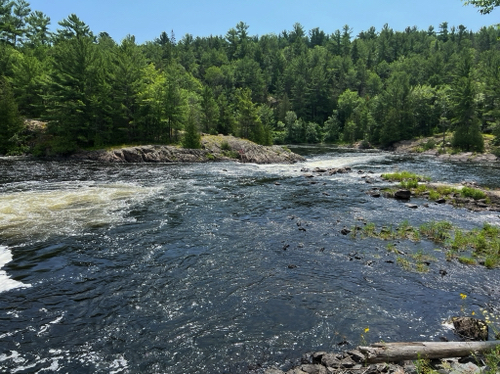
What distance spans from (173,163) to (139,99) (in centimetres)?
1799

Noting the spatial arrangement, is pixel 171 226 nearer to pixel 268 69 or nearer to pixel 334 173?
pixel 334 173

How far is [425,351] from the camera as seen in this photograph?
8516 mm

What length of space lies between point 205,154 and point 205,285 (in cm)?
4826

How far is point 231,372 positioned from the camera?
862cm

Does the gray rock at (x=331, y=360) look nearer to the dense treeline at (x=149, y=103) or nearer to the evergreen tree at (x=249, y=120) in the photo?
the dense treeline at (x=149, y=103)

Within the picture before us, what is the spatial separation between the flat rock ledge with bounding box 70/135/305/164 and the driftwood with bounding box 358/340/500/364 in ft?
170

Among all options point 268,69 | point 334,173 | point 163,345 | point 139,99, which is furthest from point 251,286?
point 268,69

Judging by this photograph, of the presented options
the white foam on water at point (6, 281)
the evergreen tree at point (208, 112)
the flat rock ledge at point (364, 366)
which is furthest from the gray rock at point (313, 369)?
the evergreen tree at point (208, 112)

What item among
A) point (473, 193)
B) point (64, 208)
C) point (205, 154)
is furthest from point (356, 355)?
point (205, 154)

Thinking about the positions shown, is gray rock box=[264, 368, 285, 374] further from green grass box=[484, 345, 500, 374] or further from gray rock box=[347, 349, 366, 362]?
green grass box=[484, 345, 500, 374]

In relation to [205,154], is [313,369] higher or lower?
lower

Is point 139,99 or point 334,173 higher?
point 139,99

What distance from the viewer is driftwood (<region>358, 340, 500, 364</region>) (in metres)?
8.44

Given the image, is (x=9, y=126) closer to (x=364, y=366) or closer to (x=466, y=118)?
(x=364, y=366)
